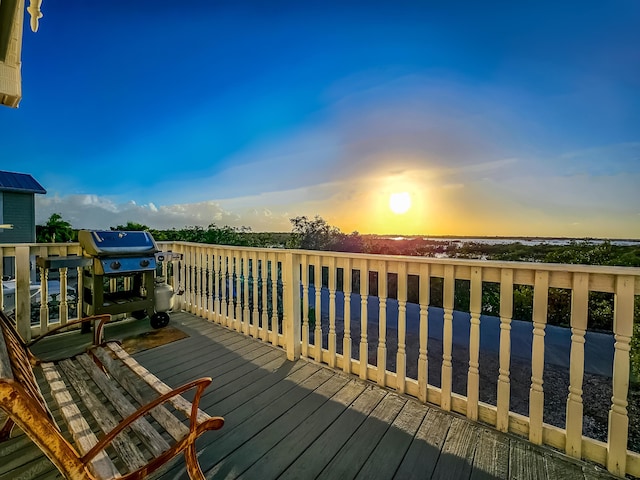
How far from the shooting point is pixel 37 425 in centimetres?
86

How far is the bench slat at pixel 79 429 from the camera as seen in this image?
102cm

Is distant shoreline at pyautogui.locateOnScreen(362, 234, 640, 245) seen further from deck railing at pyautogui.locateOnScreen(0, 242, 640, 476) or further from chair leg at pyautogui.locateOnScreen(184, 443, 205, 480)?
chair leg at pyautogui.locateOnScreen(184, 443, 205, 480)

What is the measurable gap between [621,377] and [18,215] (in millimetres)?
15289

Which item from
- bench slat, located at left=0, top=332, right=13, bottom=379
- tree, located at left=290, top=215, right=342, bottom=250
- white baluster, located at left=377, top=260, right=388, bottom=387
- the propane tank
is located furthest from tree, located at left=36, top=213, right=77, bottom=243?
white baluster, located at left=377, top=260, right=388, bottom=387

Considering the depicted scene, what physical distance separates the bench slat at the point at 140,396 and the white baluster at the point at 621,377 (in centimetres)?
214

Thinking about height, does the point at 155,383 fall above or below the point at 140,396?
above

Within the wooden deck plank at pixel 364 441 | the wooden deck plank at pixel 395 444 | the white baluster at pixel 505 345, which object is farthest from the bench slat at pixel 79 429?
the white baluster at pixel 505 345

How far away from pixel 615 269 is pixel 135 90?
27.7 feet

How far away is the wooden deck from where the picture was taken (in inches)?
59.1

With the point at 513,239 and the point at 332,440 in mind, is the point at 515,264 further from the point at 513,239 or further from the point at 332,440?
the point at 513,239

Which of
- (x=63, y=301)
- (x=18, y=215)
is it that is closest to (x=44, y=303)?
(x=63, y=301)

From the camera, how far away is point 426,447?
1.67m

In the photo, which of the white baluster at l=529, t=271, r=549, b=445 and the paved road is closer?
the white baluster at l=529, t=271, r=549, b=445

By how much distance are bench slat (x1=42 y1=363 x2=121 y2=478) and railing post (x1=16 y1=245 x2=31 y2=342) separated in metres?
2.17
